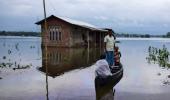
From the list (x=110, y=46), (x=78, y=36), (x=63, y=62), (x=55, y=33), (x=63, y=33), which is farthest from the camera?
A: (x=78, y=36)

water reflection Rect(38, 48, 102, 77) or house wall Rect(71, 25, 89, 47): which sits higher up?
house wall Rect(71, 25, 89, 47)

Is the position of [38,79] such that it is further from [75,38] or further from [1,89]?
[75,38]

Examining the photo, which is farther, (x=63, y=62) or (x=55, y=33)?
(x=55, y=33)

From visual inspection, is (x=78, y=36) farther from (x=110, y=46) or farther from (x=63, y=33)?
(x=110, y=46)

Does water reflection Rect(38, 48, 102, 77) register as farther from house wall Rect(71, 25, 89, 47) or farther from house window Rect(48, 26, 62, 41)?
house wall Rect(71, 25, 89, 47)

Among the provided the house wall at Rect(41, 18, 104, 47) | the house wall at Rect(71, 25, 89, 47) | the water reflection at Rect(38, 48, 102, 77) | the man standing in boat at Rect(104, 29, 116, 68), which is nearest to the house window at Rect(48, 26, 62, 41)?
the house wall at Rect(41, 18, 104, 47)

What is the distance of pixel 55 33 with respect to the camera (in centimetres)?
4012

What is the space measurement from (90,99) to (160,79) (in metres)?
6.05

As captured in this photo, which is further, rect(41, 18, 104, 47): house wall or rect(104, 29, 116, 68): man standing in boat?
rect(41, 18, 104, 47): house wall

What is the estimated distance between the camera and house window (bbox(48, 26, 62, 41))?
40.1m

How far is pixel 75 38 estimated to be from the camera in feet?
136

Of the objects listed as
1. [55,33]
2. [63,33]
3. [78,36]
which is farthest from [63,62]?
[78,36]

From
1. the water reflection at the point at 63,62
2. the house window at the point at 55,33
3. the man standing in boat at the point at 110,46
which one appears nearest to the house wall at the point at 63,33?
the house window at the point at 55,33

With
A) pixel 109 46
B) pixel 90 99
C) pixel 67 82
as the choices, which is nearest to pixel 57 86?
pixel 67 82
